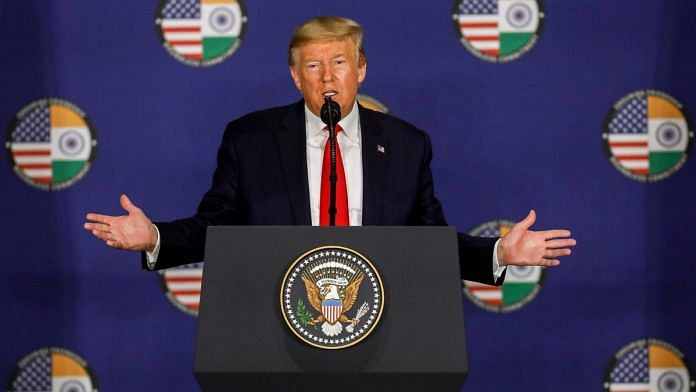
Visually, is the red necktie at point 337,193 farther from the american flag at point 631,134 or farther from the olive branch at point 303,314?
the american flag at point 631,134

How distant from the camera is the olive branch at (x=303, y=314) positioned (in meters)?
1.84

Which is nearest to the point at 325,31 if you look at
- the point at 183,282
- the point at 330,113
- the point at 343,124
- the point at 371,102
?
the point at 343,124

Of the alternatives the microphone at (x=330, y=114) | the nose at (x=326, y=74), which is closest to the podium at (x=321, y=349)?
the microphone at (x=330, y=114)

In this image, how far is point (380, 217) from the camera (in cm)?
258

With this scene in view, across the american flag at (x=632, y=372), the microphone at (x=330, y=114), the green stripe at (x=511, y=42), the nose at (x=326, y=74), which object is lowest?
the american flag at (x=632, y=372)

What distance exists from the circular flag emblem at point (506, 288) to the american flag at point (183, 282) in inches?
37.6

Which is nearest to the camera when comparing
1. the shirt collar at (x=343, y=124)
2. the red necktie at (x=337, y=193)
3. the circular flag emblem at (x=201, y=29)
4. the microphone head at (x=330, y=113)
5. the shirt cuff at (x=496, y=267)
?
the microphone head at (x=330, y=113)

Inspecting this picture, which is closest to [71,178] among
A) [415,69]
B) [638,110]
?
[415,69]

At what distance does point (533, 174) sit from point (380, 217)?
3.32 ft

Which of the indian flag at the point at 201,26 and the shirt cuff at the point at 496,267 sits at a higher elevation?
the indian flag at the point at 201,26

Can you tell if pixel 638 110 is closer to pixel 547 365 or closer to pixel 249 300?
pixel 547 365

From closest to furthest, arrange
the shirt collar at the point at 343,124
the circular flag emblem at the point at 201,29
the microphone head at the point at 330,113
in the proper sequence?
the microphone head at the point at 330,113, the shirt collar at the point at 343,124, the circular flag emblem at the point at 201,29

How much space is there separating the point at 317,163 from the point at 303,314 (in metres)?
0.90

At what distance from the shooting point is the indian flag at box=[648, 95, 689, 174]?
3393mm
